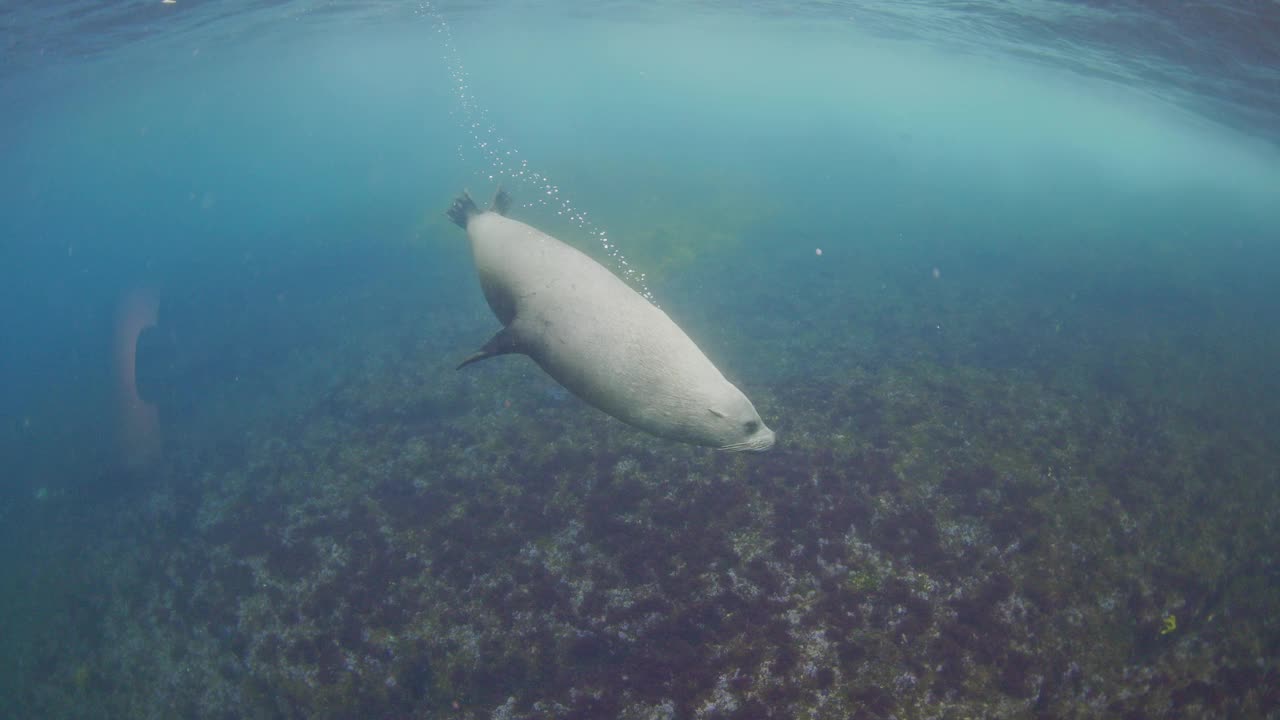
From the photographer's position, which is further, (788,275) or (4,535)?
(788,275)

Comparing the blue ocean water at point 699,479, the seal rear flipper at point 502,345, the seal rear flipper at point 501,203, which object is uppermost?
the seal rear flipper at point 501,203

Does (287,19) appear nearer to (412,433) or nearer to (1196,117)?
(412,433)

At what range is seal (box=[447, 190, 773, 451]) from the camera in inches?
93.6

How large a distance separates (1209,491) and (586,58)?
76651 millimetres

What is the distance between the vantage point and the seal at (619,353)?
2377mm

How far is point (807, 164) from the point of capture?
3359cm

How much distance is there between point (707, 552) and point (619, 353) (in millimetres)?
3433

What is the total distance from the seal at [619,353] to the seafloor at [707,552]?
2745 mm

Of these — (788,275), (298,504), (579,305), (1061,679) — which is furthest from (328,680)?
(788,275)

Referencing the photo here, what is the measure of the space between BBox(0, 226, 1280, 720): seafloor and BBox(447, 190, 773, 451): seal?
274cm

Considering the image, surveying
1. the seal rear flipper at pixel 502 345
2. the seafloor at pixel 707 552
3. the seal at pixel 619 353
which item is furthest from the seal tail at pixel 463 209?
the seafloor at pixel 707 552

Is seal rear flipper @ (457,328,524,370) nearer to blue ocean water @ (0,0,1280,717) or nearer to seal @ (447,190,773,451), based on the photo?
seal @ (447,190,773,451)

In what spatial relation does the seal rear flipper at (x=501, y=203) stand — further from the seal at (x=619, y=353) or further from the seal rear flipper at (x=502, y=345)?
the seal rear flipper at (x=502, y=345)

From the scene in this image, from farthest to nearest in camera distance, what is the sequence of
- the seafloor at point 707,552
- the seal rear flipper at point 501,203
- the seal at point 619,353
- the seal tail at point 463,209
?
the seal rear flipper at point 501,203, the seal tail at point 463,209, the seafloor at point 707,552, the seal at point 619,353
